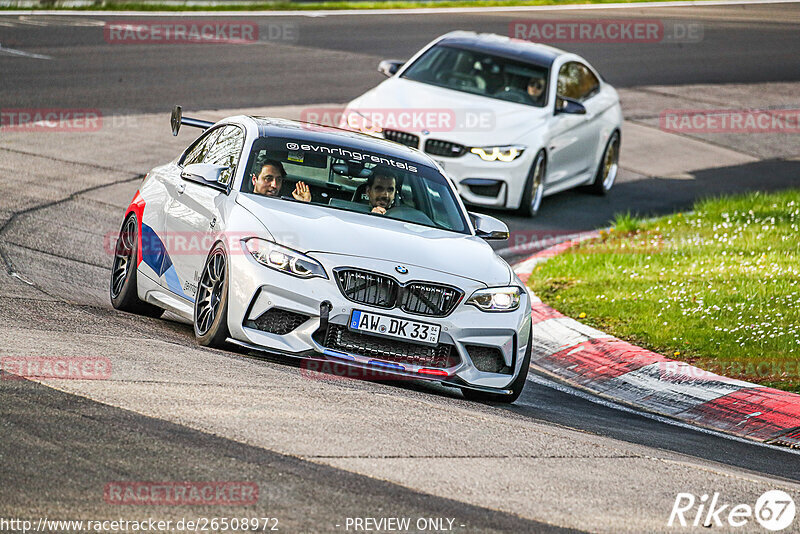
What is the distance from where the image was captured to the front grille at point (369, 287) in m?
7.74

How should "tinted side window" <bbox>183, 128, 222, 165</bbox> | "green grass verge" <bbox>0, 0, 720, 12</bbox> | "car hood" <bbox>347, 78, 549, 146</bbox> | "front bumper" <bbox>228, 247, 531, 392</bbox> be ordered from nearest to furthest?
"front bumper" <bbox>228, 247, 531, 392</bbox> < "tinted side window" <bbox>183, 128, 222, 165</bbox> < "car hood" <bbox>347, 78, 549, 146</bbox> < "green grass verge" <bbox>0, 0, 720, 12</bbox>

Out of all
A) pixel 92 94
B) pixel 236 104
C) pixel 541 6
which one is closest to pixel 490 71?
pixel 236 104

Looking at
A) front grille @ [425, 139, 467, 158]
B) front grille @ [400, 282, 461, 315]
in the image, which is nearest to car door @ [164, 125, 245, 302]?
front grille @ [400, 282, 461, 315]

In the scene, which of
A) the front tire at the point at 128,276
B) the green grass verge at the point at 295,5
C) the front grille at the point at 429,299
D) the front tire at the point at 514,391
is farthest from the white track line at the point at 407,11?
the front grille at the point at 429,299

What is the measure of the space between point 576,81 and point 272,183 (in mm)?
8953

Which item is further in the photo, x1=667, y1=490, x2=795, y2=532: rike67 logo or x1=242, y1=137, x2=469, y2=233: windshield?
x1=242, y1=137, x2=469, y2=233: windshield

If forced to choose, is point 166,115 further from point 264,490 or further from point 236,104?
point 264,490

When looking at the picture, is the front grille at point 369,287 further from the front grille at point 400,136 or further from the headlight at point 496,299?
the front grille at point 400,136

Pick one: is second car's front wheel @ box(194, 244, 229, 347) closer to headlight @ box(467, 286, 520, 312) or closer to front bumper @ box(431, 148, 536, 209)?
headlight @ box(467, 286, 520, 312)

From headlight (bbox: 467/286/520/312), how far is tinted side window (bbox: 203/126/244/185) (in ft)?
6.54

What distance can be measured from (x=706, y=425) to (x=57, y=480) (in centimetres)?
506

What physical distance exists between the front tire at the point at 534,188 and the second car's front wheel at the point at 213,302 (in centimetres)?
714

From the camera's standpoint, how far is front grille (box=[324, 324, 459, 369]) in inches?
303

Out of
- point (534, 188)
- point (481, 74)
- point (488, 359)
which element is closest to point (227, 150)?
point (488, 359)
